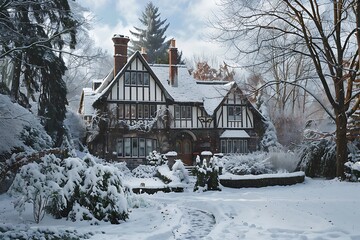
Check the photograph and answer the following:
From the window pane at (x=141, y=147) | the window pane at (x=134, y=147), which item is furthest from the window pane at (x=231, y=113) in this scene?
the window pane at (x=134, y=147)

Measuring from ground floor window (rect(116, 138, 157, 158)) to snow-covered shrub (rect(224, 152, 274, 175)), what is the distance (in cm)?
1060

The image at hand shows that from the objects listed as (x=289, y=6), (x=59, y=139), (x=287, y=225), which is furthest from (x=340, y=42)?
(x=59, y=139)

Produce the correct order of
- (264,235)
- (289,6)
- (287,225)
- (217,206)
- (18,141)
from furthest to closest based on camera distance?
1. (289,6)
2. (18,141)
3. (217,206)
4. (287,225)
5. (264,235)

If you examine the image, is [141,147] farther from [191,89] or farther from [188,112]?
[191,89]

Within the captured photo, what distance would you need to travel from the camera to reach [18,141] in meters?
12.7

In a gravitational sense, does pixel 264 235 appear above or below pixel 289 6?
below

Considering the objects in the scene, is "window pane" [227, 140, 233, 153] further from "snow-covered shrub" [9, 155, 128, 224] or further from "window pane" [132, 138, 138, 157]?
"snow-covered shrub" [9, 155, 128, 224]

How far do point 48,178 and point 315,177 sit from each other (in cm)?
1443

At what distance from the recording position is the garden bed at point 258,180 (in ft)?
57.3

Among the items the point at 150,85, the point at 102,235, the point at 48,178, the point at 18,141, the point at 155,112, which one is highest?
the point at 150,85

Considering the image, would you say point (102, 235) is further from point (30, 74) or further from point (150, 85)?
point (150, 85)

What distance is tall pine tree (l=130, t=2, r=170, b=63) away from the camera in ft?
183

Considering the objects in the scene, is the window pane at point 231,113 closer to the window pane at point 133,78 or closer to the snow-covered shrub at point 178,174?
the window pane at point 133,78

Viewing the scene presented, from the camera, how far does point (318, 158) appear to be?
19.2 meters
